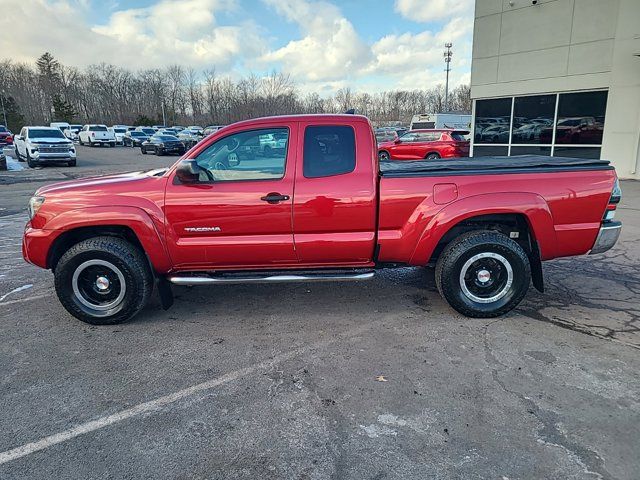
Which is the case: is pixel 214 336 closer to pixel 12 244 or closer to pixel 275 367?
pixel 275 367

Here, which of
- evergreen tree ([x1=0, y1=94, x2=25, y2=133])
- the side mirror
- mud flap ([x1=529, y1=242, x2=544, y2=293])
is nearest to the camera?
the side mirror

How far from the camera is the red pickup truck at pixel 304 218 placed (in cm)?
414

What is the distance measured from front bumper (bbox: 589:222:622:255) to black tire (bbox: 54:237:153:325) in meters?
4.44

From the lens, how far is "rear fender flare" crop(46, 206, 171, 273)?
4129 millimetres

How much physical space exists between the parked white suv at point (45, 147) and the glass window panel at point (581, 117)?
21518mm

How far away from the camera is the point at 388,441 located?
2.67 metres

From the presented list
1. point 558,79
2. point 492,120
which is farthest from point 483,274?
point 492,120

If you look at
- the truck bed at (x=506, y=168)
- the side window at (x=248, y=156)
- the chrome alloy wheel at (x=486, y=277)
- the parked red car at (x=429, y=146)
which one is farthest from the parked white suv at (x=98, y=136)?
the chrome alloy wheel at (x=486, y=277)

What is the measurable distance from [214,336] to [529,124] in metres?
16.4

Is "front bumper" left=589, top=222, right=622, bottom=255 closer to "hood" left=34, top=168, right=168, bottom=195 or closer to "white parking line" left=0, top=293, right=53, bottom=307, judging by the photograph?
"hood" left=34, top=168, right=168, bottom=195

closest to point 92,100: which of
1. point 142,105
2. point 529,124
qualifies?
point 142,105

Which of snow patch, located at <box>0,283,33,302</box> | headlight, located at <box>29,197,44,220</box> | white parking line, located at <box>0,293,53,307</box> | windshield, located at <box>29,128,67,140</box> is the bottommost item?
white parking line, located at <box>0,293,53,307</box>

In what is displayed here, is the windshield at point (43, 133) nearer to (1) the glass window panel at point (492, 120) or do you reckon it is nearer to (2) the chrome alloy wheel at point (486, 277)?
(1) the glass window panel at point (492, 120)

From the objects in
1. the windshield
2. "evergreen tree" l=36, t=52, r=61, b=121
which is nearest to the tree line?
"evergreen tree" l=36, t=52, r=61, b=121
